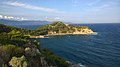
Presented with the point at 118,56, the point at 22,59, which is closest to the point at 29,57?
the point at 22,59

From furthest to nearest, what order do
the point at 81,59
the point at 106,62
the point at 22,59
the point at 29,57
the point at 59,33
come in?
the point at 59,33
the point at 81,59
the point at 106,62
the point at 29,57
the point at 22,59

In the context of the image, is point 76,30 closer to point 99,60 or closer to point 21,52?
point 99,60

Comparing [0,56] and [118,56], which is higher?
[0,56]

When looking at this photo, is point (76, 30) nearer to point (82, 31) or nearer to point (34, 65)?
point (82, 31)

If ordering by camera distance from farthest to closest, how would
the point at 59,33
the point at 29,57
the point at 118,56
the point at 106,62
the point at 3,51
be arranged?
1. the point at 59,33
2. the point at 118,56
3. the point at 106,62
4. the point at 29,57
5. the point at 3,51

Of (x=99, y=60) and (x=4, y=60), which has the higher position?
(x=4, y=60)

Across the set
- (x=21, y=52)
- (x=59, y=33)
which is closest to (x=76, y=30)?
(x=59, y=33)

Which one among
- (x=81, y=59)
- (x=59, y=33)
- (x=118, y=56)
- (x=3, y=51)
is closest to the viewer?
(x=3, y=51)

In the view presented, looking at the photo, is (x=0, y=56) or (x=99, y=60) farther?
(x=99, y=60)

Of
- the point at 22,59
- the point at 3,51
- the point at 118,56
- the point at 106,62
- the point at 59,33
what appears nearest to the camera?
the point at 22,59
